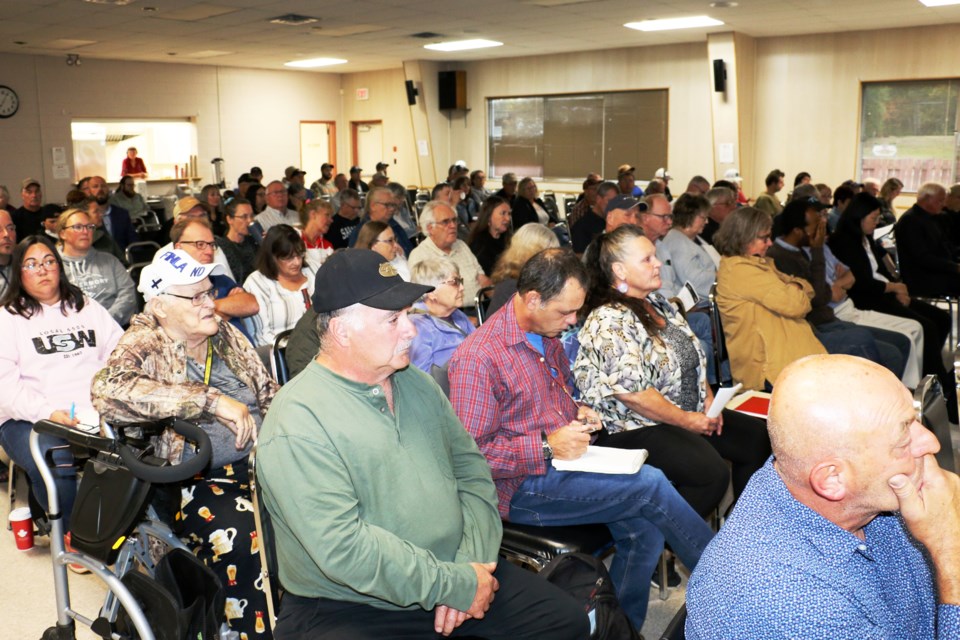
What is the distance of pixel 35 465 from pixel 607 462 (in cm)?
212

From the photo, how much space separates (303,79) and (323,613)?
16.4 meters

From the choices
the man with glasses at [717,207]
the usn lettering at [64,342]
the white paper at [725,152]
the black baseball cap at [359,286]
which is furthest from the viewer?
the white paper at [725,152]

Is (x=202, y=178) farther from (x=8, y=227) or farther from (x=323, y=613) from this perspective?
(x=323, y=613)

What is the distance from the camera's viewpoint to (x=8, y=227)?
15.6ft

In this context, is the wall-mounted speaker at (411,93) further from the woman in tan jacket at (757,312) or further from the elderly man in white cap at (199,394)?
the elderly man in white cap at (199,394)

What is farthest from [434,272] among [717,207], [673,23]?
[673,23]

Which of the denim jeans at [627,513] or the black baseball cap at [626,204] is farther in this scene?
the black baseball cap at [626,204]

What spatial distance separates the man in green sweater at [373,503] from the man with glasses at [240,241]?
Answer: 13.4ft

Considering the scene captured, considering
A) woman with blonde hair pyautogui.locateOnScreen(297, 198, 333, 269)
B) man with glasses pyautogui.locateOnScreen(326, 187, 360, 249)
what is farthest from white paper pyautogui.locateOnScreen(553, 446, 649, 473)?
man with glasses pyautogui.locateOnScreen(326, 187, 360, 249)

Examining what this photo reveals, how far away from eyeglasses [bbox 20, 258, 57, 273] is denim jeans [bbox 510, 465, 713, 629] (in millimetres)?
2074

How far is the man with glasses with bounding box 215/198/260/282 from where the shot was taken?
5.80 metres

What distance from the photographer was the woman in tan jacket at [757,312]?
402 cm

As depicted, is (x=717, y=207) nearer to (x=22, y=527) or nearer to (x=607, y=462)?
(x=607, y=462)

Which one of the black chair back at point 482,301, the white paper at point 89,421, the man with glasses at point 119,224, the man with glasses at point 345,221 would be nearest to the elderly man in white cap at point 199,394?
the white paper at point 89,421
